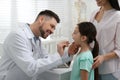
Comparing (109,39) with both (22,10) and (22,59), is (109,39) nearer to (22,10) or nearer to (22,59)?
(22,59)

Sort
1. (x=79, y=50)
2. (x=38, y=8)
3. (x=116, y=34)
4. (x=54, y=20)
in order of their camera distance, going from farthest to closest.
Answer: (x=38, y=8) → (x=54, y=20) → (x=79, y=50) → (x=116, y=34)

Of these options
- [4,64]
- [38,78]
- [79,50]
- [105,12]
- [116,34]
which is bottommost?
[38,78]

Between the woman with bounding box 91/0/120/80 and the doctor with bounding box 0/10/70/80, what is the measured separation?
0.26 metres

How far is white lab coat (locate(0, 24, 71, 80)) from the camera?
1519 millimetres

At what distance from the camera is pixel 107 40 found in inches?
59.3

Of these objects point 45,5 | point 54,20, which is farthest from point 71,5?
point 54,20

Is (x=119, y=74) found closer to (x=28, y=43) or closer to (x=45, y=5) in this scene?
(x=28, y=43)

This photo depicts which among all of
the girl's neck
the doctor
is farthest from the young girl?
the doctor

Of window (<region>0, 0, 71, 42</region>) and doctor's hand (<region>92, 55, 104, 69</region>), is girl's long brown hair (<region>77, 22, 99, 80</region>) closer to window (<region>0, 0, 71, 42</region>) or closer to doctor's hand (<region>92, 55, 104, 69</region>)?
doctor's hand (<region>92, 55, 104, 69</region>)

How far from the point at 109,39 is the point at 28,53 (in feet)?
1.88

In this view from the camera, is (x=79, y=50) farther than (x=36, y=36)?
No

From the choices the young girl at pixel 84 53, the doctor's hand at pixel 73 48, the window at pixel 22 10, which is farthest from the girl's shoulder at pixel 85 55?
the window at pixel 22 10

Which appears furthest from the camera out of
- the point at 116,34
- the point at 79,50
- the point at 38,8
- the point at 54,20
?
the point at 38,8

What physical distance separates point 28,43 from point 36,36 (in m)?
0.15
